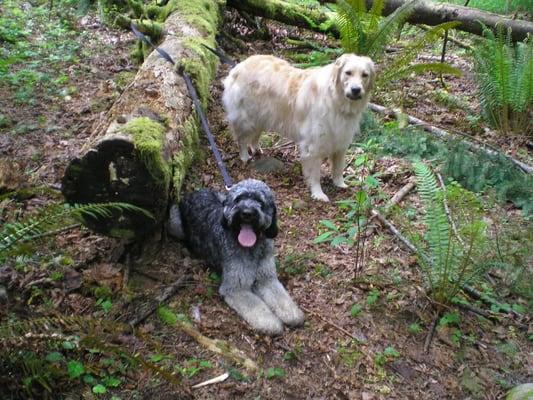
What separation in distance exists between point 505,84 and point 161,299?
5857mm

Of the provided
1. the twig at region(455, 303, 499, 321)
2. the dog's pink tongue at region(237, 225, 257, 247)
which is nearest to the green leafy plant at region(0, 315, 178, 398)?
the dog's pink tongue at region(237, 225, 257, 247)

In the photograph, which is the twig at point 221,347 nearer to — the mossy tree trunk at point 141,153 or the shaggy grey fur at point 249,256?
the shaggy grey fur at point 249,256

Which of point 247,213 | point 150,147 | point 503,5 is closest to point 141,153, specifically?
point 150,147

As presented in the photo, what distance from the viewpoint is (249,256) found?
13.9 ft

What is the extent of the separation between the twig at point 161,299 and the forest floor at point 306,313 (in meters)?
0.07

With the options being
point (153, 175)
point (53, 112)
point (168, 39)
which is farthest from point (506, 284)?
point (53, 112)

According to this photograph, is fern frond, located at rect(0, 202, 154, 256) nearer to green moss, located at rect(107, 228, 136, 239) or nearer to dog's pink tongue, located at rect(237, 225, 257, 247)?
green moss, located at rect(107, 228, 136, 239)

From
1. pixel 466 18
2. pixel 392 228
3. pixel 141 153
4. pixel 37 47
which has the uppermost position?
pixel 466 18

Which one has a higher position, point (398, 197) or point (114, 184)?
point (114, 184)

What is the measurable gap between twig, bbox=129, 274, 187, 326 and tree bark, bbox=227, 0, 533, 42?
743cm

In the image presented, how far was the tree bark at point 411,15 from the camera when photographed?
29.7ft

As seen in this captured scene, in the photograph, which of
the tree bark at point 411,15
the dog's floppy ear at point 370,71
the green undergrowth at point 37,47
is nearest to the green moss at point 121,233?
the dog's floppy ear at point 370,71

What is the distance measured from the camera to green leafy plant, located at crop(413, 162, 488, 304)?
394 cm

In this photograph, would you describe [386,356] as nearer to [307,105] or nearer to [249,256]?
[249,256]
